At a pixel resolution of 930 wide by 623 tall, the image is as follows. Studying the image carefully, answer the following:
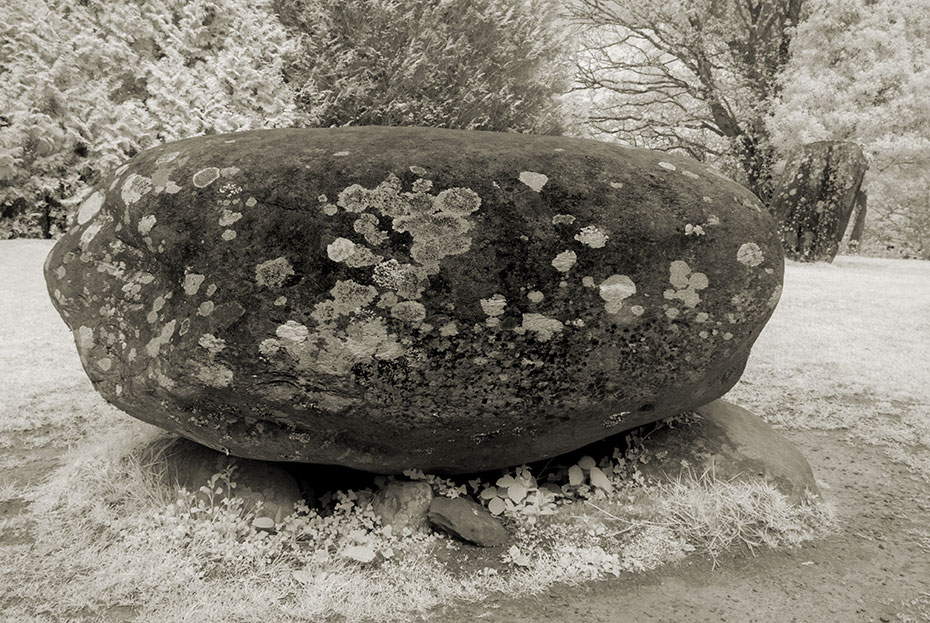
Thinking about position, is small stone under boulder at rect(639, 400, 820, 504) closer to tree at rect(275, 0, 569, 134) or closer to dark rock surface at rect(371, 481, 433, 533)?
dark rock surface at rect(371, 481, 433, 533)

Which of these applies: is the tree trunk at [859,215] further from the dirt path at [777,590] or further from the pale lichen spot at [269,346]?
the pale lichen spot at [269,346]

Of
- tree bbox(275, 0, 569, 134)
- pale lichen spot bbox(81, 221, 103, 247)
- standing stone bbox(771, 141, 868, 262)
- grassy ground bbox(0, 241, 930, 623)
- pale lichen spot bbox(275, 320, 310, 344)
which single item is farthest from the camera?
tree bbox(275, 0, 569, 134)


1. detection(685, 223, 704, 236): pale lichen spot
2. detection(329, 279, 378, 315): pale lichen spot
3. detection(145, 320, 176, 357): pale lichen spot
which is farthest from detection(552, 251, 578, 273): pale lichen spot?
detection(145, 320, 176, 357): pale lichen spot

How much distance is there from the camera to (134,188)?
297cm

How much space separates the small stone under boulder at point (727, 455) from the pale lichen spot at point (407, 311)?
161cm

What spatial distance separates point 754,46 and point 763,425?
18877mm

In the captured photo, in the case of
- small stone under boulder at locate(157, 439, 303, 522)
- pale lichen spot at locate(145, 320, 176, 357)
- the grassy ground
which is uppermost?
pale lichen spot at locate(145, 320, 176, 357)

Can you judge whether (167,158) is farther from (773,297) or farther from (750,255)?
(773,297)

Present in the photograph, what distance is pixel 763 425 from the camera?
3816 mm

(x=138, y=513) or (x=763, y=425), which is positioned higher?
(x=763, y=425)

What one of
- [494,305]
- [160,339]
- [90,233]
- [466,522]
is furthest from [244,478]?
[494,305]

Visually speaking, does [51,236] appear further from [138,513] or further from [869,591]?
[869,591]

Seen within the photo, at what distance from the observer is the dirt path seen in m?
2.51

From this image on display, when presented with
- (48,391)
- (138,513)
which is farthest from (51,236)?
(138,513)
